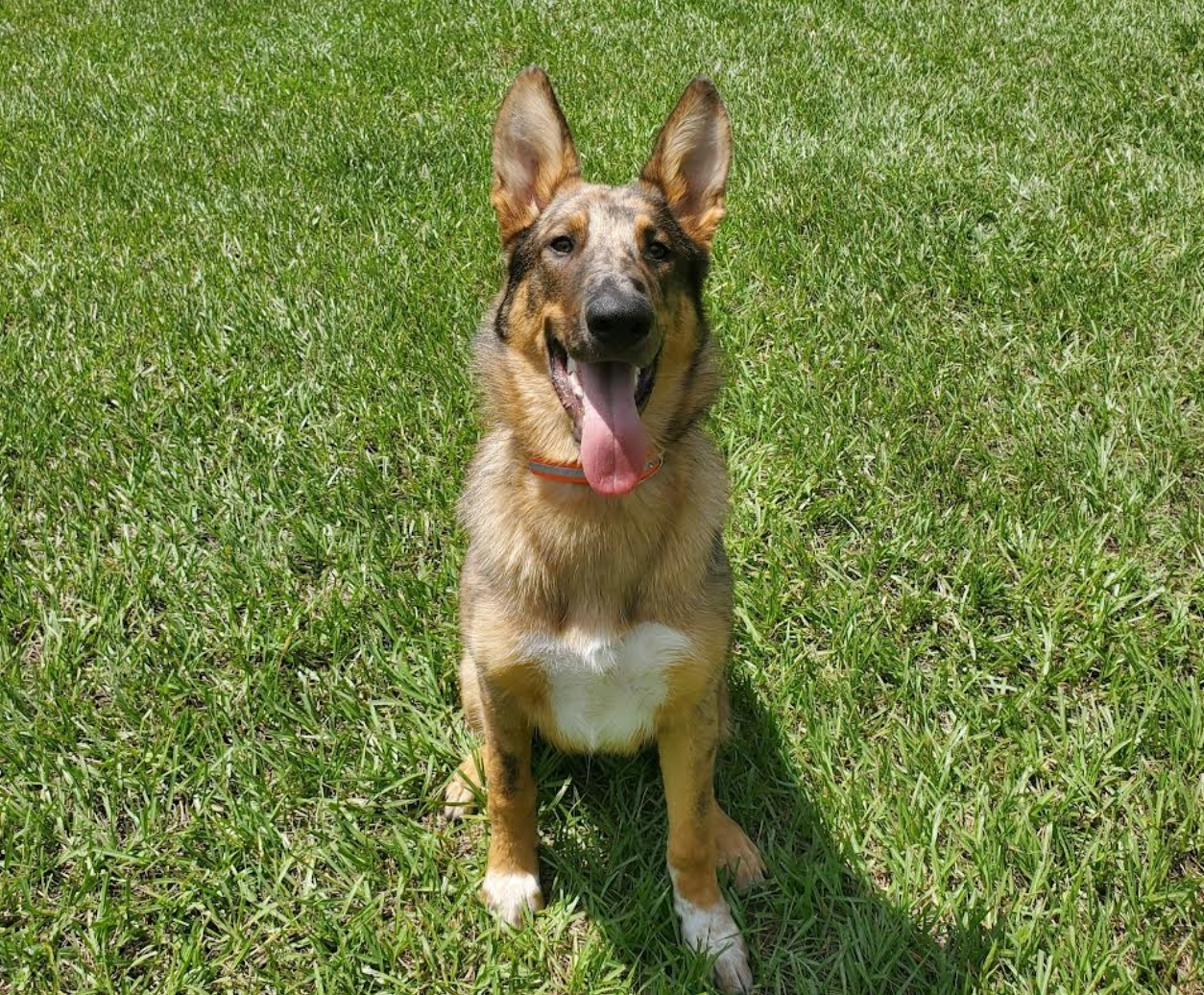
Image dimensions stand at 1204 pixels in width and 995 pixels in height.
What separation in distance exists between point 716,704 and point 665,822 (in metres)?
0.59

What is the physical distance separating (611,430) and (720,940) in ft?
4.94

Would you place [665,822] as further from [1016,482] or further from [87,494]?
[87,494]

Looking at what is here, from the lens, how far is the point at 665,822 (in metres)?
2.91

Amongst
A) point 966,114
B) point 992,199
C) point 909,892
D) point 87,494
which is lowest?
point 909,892

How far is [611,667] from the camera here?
237 cm

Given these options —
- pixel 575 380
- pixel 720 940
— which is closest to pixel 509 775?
pixel 720 940

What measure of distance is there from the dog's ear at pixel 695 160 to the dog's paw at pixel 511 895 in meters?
2.08

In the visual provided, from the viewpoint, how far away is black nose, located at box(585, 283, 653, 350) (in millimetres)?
2242

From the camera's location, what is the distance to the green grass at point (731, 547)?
260 centimetres

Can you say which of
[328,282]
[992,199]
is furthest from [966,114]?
[328,282]

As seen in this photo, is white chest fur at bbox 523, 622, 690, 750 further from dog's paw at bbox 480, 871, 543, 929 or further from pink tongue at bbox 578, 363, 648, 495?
dog's paw at bbox 480, 871, 543, 929

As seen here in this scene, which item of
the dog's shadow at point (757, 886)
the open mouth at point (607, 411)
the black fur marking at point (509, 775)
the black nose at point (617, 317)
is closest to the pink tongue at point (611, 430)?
the open mouth at point (607, 411)

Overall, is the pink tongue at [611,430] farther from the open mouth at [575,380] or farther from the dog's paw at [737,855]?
the dog's paw at [737,855]

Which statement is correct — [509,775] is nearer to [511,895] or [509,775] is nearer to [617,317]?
[511,895]
